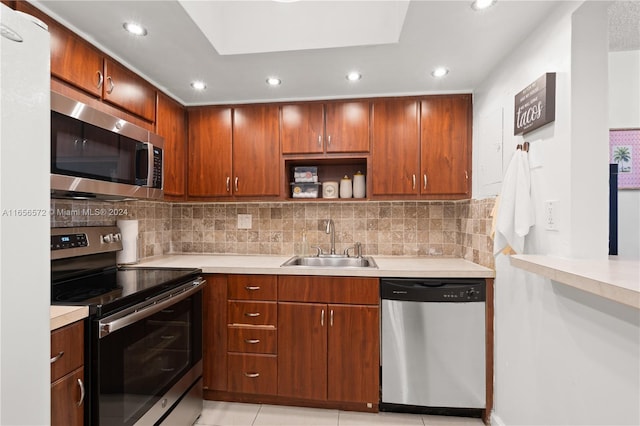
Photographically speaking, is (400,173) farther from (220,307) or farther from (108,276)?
(108,276)

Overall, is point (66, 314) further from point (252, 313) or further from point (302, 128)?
point (302, 128)

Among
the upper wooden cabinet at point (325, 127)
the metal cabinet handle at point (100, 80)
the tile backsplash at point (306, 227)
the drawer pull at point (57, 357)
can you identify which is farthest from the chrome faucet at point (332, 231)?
the drawer pull at point (57, 357)

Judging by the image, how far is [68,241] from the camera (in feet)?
5.87

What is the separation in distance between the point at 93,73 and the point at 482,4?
1916mm

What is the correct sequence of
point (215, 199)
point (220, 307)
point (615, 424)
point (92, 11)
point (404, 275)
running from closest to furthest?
point (615, 424), point (92, 11), point (404, 275), point (220, 307), point (215, 199)

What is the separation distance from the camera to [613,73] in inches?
74.4

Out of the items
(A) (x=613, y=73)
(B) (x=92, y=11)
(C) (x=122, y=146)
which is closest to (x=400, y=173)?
(A) (x=613, y=73)

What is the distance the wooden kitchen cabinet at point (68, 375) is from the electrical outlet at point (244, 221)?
5.54 ft

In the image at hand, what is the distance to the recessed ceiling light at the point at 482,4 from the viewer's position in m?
1.40

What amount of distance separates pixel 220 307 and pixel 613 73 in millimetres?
2813

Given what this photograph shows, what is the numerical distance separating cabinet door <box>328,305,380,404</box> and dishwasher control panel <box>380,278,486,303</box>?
0.21 metres

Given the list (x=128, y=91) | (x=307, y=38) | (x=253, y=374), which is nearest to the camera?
(x=307, y=38)

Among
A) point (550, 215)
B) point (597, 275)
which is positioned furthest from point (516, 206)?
point (597, 275)

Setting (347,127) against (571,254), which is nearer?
(571,254)
